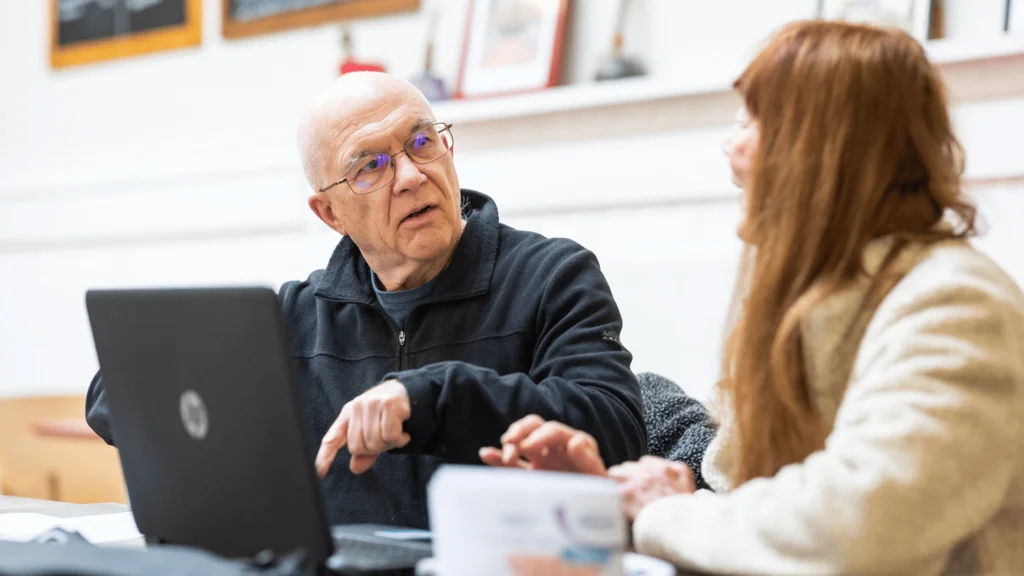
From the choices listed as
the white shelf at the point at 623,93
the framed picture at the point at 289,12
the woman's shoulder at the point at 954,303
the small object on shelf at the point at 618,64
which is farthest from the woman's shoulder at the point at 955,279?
the framed picture at the point at 289,12

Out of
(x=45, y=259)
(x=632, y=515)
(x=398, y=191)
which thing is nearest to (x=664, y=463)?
(x=632, y=515)

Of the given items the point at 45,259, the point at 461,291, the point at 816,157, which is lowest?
the point at 45,259

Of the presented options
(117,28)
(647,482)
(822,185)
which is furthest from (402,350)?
(117,28)

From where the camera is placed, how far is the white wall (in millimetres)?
2576

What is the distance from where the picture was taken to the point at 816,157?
3.60 feet

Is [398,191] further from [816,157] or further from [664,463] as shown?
[816,157]

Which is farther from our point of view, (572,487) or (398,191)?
(398,191)

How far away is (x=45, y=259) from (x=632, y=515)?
3.15m

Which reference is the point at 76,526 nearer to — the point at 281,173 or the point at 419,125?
the point at 419,125

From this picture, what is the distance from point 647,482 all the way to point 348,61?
1.98 m

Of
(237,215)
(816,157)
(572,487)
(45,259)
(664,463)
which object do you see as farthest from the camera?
(45,259)

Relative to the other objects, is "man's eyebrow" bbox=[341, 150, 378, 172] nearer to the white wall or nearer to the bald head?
the bald head

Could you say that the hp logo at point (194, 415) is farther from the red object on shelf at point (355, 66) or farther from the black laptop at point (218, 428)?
the red object on shelf at point (355, 66)

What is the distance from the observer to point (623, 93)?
2.62 meters
